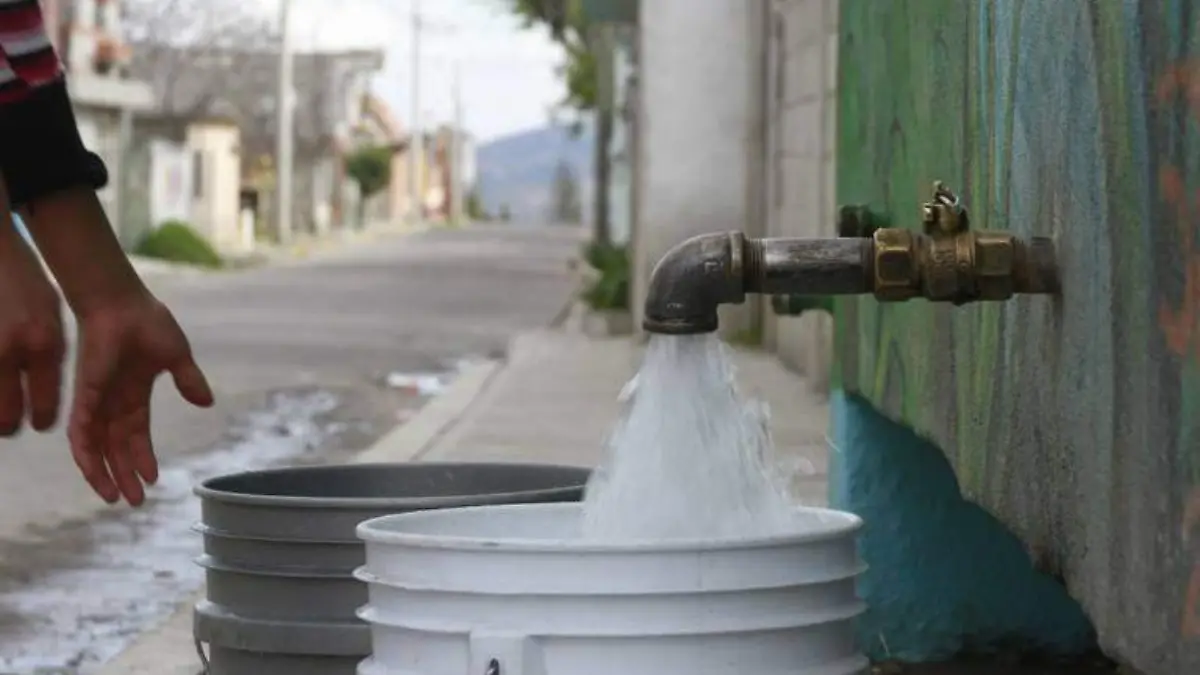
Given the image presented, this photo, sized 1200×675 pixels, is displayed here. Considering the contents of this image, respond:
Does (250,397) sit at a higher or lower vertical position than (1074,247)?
lower

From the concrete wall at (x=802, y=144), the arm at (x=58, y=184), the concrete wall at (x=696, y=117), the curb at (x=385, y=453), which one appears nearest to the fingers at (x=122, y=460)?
the arm at (x=58, y=184)

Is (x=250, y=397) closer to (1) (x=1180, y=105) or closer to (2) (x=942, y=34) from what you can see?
(2) (x=942, y=34)

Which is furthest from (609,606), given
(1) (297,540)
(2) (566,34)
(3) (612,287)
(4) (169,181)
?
(4) (169,181)

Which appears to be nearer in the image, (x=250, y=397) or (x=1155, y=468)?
(x=1155, y=468)

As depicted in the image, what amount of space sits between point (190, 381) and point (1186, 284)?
1139 millimetres

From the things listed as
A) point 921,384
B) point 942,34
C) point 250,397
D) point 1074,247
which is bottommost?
point 250,397

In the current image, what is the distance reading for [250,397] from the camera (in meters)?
14.7

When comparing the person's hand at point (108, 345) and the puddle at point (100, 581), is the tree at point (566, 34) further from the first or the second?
the person's hand at point (108, 345)

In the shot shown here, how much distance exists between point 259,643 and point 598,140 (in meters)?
30.3

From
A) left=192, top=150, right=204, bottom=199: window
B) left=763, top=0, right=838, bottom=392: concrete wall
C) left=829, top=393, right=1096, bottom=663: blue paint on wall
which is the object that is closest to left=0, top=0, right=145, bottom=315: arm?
left=829, top=393, right=1096, bottom=663: blue paint on wall

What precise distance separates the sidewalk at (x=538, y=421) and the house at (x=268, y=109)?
44464mm

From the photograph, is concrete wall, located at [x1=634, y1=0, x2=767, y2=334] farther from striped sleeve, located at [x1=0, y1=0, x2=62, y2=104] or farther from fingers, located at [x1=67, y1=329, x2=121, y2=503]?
striped sleeve, located at [x1=0, y1=0, x2=62, y2=104]

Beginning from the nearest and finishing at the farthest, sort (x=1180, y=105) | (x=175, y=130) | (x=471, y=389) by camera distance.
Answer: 1. (x=1180, y=105)
2. (x=471, y=389)
3. (x=175, y=130)

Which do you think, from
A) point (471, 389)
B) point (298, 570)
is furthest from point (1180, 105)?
point (471, 389)
